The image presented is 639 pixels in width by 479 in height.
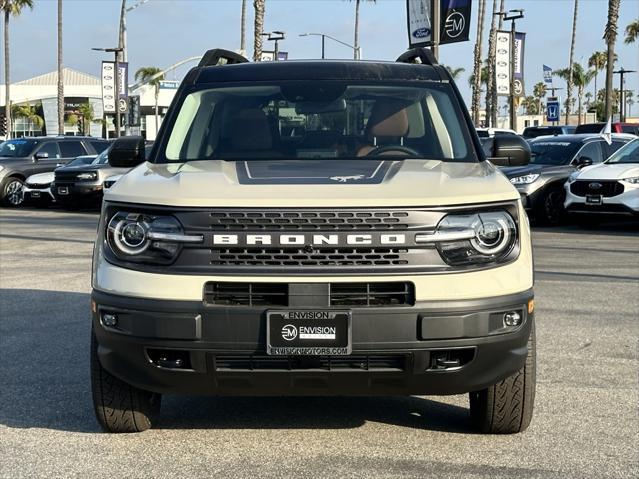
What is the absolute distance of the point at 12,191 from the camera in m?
24.5

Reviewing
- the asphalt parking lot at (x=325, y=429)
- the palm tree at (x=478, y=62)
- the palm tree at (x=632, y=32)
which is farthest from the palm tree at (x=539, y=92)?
the asphalt parking lot at (x=325, y=429)

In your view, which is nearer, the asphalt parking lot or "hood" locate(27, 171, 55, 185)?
the asphalt parking lot

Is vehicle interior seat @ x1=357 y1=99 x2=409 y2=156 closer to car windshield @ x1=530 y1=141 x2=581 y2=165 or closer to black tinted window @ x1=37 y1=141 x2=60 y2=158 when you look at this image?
car windshield @ x1=530 y1=141 x2=581 y2=165

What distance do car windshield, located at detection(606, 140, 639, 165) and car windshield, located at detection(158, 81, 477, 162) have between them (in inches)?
507

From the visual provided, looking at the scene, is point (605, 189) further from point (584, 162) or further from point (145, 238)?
point (145, 238)

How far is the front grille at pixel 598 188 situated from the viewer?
1714 cm

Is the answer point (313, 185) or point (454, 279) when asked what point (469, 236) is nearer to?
point (454, 279)

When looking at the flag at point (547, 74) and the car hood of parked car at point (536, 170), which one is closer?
the car hood of parked car at point (536, 170)

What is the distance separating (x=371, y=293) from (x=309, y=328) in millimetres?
305

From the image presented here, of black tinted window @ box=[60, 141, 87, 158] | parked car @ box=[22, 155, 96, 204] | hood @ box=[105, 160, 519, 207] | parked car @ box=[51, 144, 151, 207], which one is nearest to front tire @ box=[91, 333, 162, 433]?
hood @ box=[105, 160, 519, 207]

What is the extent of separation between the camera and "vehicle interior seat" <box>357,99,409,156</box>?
558cm

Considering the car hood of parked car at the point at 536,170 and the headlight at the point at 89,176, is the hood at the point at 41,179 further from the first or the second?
the car hood of parked car at the point at 536,170

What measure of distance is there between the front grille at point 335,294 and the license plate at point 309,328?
0.07 m

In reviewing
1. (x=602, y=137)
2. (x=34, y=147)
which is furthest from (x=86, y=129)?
(x=602, y=137)
